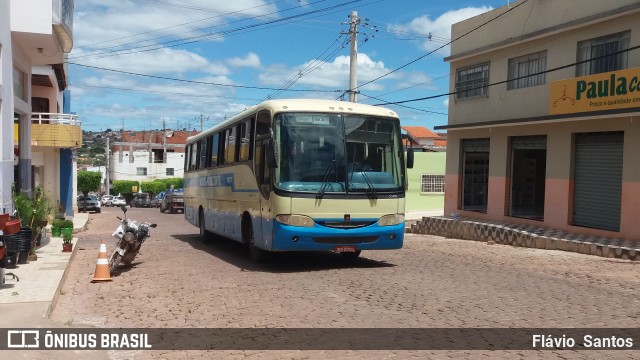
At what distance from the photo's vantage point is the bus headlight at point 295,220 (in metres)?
10.4

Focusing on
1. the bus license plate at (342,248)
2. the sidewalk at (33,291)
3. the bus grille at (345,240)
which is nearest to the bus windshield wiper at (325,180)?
the bus grille at (345,240)

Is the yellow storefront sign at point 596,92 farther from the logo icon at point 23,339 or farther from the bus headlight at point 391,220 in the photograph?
the logo icon at point 23,339

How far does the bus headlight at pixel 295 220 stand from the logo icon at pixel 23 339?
4735mm

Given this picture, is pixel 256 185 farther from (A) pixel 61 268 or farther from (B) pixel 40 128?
(B) pixel 40 128

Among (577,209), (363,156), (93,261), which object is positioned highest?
(363,156)

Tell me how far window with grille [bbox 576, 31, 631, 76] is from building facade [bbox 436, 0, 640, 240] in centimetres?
3

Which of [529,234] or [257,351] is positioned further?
[529,234]

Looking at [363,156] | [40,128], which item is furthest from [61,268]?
[40,128]

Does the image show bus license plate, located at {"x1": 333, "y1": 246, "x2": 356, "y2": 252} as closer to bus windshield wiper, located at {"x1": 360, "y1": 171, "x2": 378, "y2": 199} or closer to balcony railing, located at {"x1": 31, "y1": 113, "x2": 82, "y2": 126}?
bus windshield wiper, located at {"x1": 360, "y1": 171, "x2": 378, "y2": 199}

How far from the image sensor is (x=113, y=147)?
89.7 meters

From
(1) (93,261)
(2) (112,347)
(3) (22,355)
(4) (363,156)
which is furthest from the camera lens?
(1) (93,261)

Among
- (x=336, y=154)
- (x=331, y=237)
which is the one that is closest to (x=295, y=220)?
(x=331, y=237)

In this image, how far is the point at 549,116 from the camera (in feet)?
56.5

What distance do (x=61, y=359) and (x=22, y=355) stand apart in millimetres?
372
